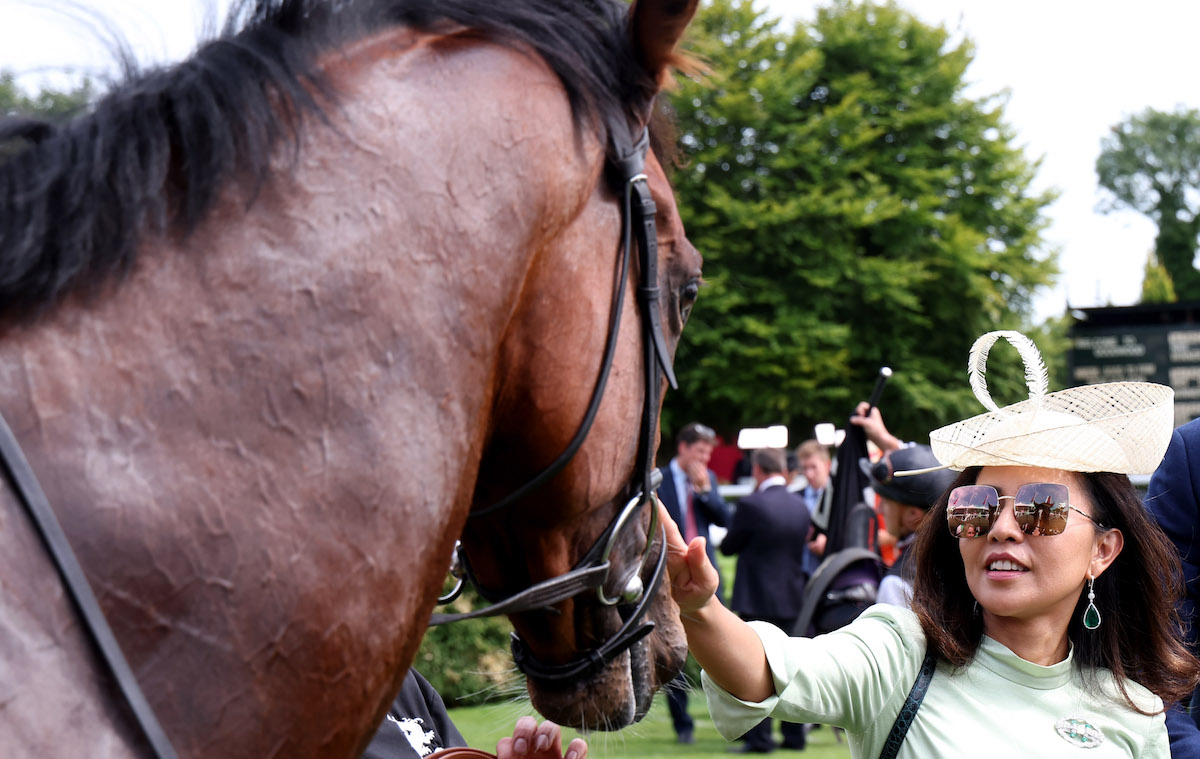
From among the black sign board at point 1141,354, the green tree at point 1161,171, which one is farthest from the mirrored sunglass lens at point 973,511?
the green tree at point 1161,171

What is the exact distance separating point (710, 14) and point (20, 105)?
2878 centimetres

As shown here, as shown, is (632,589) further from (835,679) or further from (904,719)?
(904,719)

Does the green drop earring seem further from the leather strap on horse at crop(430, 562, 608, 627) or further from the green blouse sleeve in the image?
the leather strap on horse at crop(430, 562, 608, 627)

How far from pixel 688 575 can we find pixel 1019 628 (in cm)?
86

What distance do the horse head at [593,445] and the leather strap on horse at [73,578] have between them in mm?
607

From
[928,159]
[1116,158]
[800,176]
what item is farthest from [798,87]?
[1116,158]

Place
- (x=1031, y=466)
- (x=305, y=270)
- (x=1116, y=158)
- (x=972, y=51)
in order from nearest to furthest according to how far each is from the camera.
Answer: (x=305, y=270)
(x=1031, y=466)
(x=972, y=51)
(x=1116, y=158)

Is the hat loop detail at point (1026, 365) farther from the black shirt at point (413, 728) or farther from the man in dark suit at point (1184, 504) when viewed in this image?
the black shirt at point (413, 728)

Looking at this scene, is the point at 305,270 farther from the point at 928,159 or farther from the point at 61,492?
the point at 928,159

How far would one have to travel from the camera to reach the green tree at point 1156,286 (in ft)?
144

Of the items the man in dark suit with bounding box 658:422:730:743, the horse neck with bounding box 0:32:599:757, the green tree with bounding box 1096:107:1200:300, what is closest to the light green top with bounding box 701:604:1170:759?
the horse neck with bounding box 0:32:599:757

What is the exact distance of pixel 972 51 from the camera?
29828 mm

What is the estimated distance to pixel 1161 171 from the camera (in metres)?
52.4

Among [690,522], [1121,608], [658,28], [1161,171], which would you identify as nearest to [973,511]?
[1121,608]
